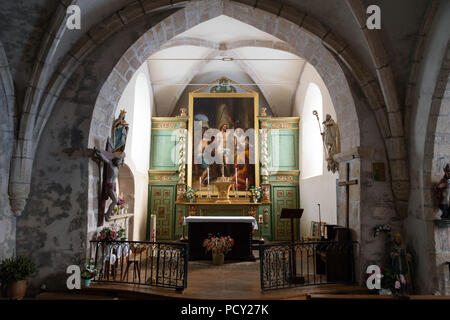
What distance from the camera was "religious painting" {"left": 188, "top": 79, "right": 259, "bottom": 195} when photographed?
11664 mm

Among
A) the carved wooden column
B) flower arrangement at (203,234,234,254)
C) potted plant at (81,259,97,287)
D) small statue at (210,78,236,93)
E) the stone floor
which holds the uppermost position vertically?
small statue at (210,78,236,93)

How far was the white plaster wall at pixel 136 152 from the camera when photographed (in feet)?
30.3

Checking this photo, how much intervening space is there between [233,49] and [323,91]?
3608mm

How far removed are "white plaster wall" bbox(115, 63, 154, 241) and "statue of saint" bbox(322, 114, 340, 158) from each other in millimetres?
5383

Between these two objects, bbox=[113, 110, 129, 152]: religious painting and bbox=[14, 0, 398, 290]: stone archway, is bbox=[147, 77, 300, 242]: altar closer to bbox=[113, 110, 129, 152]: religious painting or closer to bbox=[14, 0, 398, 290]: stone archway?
bbox=[113, 110, 129, 152]: religious painting

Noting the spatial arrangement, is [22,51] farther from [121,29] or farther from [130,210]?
[130,210]

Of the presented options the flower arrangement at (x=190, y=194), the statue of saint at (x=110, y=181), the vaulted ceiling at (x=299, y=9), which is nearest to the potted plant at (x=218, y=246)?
the statue of saint at (x=110, y=181)

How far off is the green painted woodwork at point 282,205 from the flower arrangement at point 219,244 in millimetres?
4145

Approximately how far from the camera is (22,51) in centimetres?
557

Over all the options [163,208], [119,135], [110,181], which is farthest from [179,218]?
[110,181]

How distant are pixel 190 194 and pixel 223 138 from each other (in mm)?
2484

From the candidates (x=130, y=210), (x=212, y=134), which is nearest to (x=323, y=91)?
(x=212, y=134)

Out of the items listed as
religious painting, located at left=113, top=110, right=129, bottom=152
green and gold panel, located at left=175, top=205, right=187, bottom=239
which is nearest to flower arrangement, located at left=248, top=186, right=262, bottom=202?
green and gold panel, located at left=175, top=205, right=187, bottom=239

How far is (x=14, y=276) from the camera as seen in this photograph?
5039 mm
